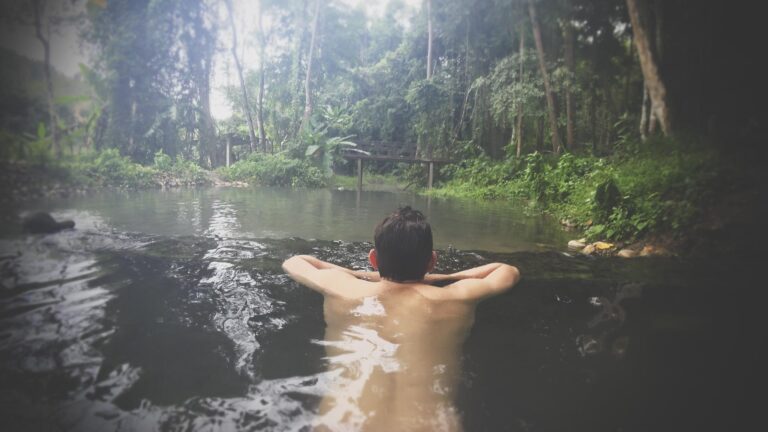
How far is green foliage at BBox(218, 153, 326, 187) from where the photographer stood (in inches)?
322

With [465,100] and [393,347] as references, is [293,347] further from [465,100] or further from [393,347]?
[465,100]

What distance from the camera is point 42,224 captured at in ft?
9.50

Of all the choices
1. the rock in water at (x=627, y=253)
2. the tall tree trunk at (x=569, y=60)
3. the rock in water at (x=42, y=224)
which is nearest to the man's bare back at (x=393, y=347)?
the rock in water at (x=42, y=224)

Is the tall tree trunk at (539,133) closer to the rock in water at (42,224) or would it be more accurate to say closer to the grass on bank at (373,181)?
the grass on bank at (373,181)

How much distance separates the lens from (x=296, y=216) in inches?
222

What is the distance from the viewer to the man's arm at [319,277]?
1.71 metres

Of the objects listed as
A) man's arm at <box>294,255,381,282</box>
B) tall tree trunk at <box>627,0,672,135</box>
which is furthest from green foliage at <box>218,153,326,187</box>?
tall tree trunk at <box>627,0,672,135</box>

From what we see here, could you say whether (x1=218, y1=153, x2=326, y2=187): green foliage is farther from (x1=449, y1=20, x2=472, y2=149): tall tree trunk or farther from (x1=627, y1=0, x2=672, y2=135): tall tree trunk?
(x1=627, y1=0, x2=672, y2=135): tall tree trunk

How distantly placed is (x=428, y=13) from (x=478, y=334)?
14077mm

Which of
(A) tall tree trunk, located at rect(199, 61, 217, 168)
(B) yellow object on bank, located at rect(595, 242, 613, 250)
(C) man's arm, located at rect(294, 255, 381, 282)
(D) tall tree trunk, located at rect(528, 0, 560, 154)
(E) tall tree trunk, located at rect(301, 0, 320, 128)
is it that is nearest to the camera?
(C) man's arm, located at rect(294, 255, 381, 282)

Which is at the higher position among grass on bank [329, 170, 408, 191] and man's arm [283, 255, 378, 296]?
grass on bank [329, 170, 408, 191]

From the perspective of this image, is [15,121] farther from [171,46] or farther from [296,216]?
[296,216]

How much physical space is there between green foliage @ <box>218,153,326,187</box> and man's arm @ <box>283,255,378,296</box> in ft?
19.3

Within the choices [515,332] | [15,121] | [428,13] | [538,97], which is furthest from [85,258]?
[428,13]
